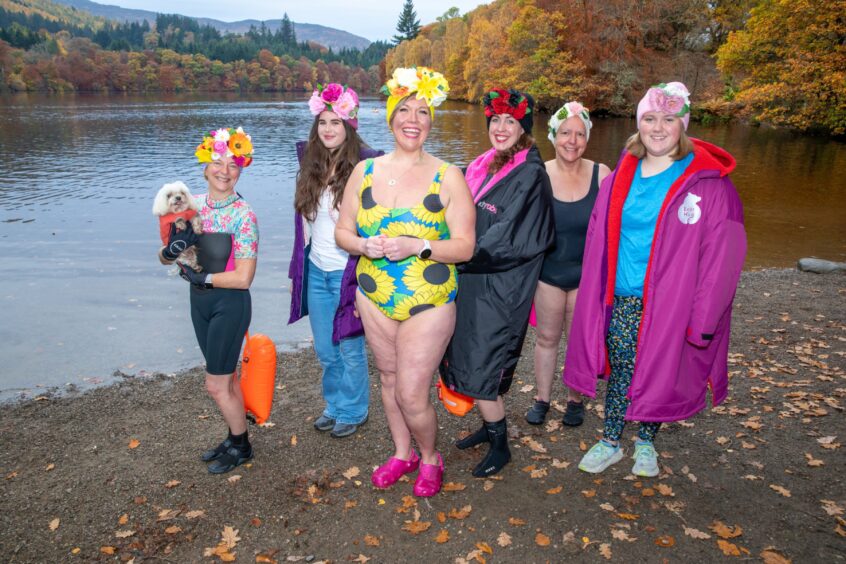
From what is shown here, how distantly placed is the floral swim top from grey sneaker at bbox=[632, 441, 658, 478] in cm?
317

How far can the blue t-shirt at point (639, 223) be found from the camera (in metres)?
3.62

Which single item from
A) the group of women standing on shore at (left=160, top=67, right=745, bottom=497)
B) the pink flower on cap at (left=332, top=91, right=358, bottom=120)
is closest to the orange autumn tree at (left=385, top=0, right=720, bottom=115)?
the pink flower on cap at (left=332, top=91, right=358, bottom=120)

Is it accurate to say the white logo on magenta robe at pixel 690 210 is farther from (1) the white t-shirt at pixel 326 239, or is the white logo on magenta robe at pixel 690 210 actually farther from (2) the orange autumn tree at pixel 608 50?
(2) the orange autumn tree at pixel 608 50

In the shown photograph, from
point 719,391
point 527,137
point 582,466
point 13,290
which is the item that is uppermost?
point 527,137

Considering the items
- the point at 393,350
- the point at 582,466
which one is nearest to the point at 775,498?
the point at 582,466

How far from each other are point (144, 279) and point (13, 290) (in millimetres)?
2235

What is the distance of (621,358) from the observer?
3.97 metres

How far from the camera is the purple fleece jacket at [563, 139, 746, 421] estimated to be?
3455 mm

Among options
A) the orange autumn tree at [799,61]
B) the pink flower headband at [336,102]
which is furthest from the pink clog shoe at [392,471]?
the orange autumn tree at [799,61]

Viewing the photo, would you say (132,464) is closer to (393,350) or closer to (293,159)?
(393,350)

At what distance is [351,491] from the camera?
4164 mm

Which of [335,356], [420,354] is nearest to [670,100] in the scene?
[420,354]

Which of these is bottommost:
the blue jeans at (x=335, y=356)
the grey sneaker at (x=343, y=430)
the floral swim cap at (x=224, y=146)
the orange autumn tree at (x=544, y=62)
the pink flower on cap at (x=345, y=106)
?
the grey sneaker at (x=343, y=430)

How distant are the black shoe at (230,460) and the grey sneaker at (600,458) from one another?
2.60 meters
